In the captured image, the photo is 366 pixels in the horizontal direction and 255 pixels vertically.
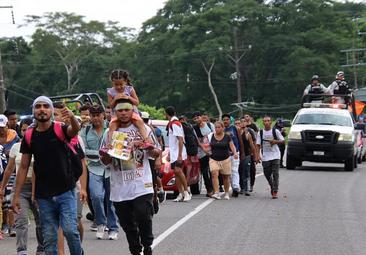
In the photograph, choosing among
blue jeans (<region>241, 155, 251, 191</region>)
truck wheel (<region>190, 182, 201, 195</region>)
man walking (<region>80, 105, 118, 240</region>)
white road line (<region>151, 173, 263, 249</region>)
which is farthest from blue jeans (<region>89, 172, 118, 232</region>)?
blue jeans (<region>241, 155, 251, 191</region>)

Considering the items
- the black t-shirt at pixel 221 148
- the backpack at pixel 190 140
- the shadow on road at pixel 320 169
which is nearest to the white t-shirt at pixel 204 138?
the black t-shirt at pixel 221 148

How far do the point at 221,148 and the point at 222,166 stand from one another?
0.41m

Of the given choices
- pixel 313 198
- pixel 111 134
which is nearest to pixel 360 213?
pixel 313 198

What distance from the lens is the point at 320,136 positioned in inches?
1209

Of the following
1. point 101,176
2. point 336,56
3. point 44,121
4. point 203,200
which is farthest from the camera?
point 336,56

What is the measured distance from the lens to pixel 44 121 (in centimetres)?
881

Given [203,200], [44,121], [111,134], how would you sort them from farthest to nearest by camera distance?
[203,200] → [111,134] → [44,121]

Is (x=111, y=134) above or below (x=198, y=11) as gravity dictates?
below

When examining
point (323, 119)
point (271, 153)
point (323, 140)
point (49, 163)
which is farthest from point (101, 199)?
point (323, 119)

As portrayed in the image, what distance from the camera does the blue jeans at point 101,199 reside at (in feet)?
41.4

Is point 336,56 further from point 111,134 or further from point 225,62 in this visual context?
point 111,134

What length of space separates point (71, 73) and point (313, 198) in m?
56.6

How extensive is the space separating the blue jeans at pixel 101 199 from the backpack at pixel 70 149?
3.26 metres

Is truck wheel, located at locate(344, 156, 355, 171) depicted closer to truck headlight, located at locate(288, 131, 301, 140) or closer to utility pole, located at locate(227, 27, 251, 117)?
truck headlight, located at locate(288, 131, 301, 140)
